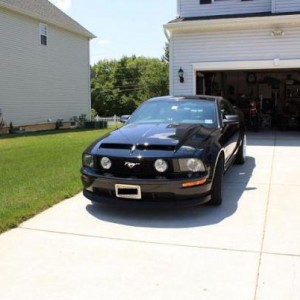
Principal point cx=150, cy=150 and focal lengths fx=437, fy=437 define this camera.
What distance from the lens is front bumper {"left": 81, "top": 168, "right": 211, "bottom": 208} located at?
5.01 meters

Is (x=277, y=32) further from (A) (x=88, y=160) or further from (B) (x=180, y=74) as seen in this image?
(A) (x=88, y=160)

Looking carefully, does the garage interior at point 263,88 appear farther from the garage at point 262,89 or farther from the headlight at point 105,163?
the headlight at point 105,163

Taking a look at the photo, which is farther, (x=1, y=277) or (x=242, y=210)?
(x=242, y=210)

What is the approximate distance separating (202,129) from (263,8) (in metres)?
9.64

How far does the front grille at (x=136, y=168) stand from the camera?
5.08 m

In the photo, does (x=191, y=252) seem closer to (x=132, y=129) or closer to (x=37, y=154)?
(x=132, y=129)

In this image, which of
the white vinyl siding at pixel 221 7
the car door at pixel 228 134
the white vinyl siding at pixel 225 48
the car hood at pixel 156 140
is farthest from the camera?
the white vinyl siding at pixel 221 7

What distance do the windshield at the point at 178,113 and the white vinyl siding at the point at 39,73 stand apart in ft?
46.5

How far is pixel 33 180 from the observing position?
7.41 m

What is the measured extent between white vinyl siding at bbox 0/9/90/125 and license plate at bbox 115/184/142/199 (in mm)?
15883

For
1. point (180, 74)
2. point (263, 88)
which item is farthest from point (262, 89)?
point (180, 74)

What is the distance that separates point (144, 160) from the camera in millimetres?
5086

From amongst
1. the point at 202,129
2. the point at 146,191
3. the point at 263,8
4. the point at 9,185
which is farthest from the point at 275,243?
the point at 263,8

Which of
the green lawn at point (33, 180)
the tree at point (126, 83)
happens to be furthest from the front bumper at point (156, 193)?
the tree at point (126, 83)
